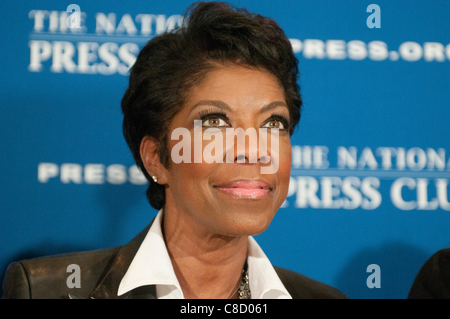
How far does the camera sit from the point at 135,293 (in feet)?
4.23

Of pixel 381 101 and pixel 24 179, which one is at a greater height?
pixel 381 101

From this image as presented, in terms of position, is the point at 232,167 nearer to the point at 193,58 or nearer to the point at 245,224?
the point at 245,224

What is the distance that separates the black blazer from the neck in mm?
109

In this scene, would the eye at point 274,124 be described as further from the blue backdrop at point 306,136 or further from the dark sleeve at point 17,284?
the dark sleeve at point 17,284

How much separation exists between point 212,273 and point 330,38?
39.3 inches

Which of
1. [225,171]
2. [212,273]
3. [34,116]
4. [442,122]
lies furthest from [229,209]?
[442,122]

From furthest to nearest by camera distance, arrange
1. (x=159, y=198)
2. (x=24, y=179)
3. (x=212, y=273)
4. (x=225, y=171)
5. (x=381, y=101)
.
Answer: (x=381, y=101) → (x=24, y=179) → (x=159, y=198) → (x=212, y=273) → (x=225, y=171)

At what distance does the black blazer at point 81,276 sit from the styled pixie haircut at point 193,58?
1.14ft

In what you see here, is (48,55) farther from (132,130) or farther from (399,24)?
(399,24)

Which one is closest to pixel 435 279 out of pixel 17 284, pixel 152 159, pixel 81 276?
pixel 152 159

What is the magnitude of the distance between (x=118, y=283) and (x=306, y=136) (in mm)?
871

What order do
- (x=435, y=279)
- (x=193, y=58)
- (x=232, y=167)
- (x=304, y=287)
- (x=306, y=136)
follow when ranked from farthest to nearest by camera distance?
(x=306, y=136) → (x=304, y=287) → (x=435, y=279) → (x=193, y=58) → (x=232, y=167)

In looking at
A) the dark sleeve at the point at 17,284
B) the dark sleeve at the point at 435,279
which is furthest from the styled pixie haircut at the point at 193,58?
the dark sleeve at the point at 435,279

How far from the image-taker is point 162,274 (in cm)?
132
